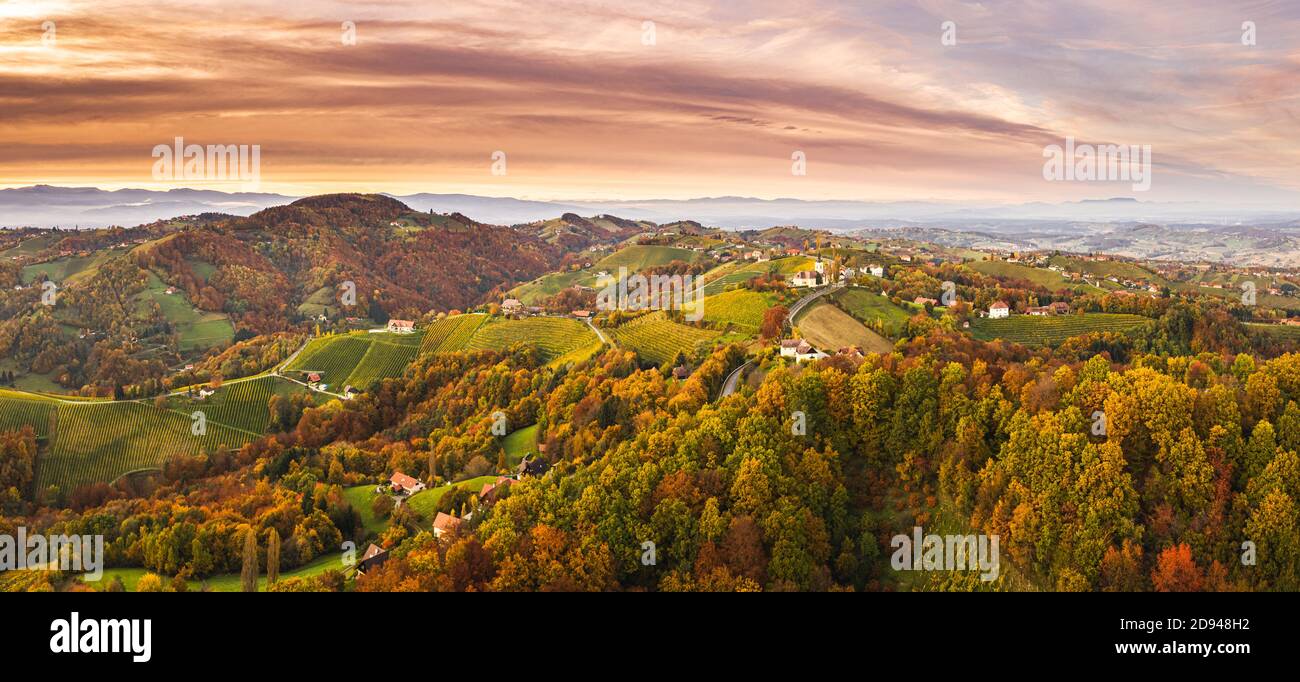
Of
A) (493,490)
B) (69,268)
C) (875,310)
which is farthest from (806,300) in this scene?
(69,268)

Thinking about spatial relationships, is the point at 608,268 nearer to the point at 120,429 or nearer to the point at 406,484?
the point at 120,429

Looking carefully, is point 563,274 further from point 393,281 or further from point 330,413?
point 330,413

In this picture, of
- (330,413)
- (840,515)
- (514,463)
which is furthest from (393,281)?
(840,515)

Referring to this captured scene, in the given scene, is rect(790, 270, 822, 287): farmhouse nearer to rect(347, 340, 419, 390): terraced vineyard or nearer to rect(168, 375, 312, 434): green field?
rect(347, 340, 419, 390): terraced vineyard

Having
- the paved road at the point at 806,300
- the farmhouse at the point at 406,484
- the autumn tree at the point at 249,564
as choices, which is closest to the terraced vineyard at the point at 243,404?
the farmhouse at the point at 406,484

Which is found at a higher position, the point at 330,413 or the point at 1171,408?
the point at 1171,408

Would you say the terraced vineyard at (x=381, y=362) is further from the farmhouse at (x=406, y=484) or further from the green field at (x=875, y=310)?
the green field at (x=875, y=310)
